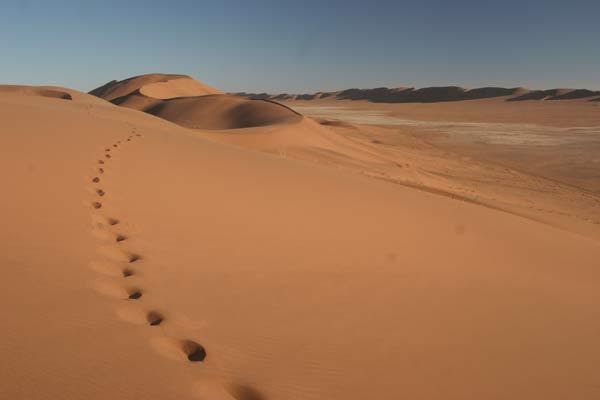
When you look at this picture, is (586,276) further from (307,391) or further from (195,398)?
(195,398)

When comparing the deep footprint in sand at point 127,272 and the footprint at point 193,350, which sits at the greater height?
the deep footprint in sand at point 127,272

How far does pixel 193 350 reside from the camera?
2.38 m

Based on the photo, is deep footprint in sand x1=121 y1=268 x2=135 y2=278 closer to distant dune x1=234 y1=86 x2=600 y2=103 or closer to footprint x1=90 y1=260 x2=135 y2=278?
footprint x1=90 y1=260 x2=135 y2=278

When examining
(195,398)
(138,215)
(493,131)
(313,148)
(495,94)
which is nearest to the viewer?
(195,398)

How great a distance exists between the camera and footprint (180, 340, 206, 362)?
2.32 meters

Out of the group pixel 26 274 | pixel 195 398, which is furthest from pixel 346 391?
pixel 26 274

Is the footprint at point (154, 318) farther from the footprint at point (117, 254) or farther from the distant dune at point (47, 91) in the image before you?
the distant dune at point (47, 91)

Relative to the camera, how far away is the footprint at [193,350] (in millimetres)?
2322

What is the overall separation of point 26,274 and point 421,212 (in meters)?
4.98

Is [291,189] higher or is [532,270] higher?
[291,189]

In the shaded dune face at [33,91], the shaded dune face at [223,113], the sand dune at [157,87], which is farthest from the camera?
the sand dune at [157,87]

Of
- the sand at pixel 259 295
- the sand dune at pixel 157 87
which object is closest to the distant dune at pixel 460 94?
the sand dune at pixel 157 87

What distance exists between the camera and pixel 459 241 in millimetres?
5531

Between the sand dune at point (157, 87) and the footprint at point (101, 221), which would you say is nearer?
the footprint at point (101, 221)
